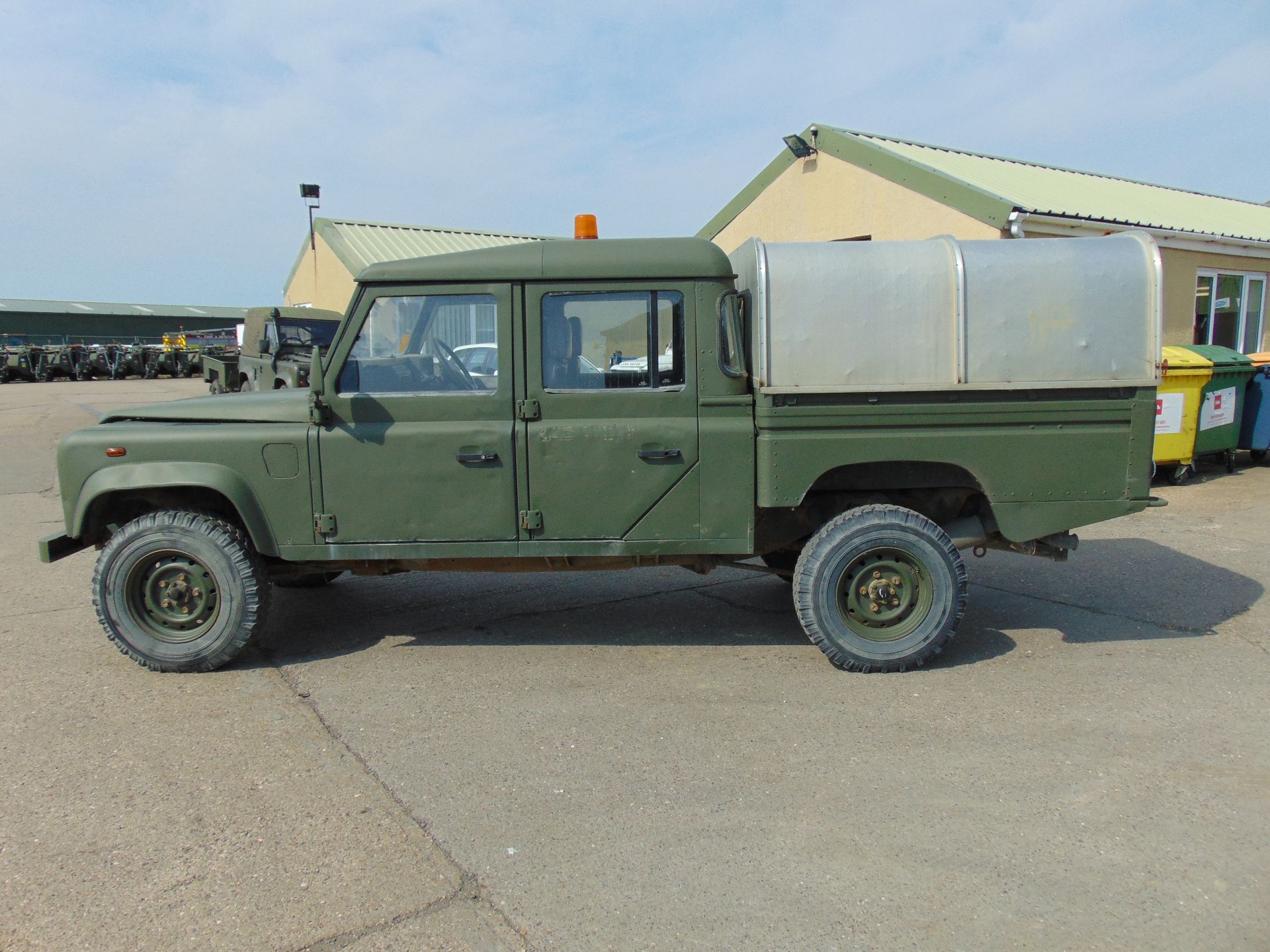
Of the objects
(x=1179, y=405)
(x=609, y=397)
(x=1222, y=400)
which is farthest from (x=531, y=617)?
(x=1222, y=400)

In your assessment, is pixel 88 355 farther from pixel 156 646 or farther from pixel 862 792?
pixel 862 792

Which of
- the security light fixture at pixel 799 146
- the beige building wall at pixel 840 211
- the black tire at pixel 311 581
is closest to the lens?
the black tire at pixel 311 581

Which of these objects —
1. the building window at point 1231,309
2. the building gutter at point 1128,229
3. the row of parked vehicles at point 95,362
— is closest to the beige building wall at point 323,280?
the row of parked vehicles at point 95,362

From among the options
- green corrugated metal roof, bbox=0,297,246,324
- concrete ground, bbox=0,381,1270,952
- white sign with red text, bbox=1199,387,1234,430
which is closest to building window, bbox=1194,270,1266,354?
white sign with red text, bbox=1199,387,1234,430

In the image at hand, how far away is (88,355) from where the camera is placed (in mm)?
34156

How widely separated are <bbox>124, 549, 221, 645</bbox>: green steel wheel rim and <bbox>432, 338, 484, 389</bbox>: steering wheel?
169 centimetres

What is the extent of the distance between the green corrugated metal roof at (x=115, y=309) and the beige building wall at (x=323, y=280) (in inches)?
1379

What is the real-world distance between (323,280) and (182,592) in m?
21.5

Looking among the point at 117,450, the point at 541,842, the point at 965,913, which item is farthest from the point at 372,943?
the point at 117,450

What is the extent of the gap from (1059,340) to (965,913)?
2.88 metres

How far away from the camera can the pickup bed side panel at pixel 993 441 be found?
4484 millimetres

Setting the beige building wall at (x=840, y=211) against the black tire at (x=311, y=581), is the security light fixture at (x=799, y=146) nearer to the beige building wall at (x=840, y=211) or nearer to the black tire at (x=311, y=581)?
the beige building wall at (x=840, y=211)

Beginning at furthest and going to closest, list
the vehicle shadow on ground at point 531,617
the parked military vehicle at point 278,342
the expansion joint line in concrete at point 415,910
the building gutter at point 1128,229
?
the parked military vehicle at point 278,342 → the building gutter at point 1128,229 → the vehicle shadow on ground at point 531,617 → the expansion joint line in concrete at point 415,910

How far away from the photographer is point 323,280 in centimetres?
2445
